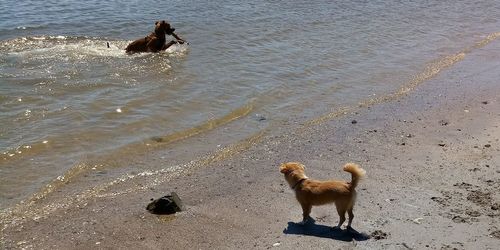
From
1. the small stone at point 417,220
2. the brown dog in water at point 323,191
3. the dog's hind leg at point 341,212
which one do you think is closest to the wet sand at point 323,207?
the small stone at point 417,220

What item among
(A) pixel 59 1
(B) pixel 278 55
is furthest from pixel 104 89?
(A) pixel 59 1

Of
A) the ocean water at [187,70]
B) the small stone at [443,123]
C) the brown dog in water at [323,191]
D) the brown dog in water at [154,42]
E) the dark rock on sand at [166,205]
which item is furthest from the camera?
the brown dog in water at [154,42]

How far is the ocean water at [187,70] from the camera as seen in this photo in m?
8.99

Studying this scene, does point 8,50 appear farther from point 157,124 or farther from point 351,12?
point 351,12

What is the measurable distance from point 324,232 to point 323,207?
0.60 m

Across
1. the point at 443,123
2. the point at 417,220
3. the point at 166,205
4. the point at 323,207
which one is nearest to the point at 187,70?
the point at 443,123

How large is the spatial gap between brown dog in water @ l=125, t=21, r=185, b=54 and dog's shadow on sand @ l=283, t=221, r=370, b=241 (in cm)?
884

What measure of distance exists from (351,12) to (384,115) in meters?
9.61

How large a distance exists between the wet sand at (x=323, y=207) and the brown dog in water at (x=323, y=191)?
259mm

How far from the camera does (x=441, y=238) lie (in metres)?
6.04

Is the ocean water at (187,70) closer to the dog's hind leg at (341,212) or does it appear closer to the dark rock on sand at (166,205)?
the dark rock on sand at (166,205)

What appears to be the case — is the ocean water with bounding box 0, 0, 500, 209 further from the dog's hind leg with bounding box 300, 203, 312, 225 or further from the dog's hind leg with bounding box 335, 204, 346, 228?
the dog's hind leg with bounding box 335, 204, 346, 228

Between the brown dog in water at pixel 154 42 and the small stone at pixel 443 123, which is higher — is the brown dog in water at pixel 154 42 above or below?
above

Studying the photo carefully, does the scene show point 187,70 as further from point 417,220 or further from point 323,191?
point 417,220
